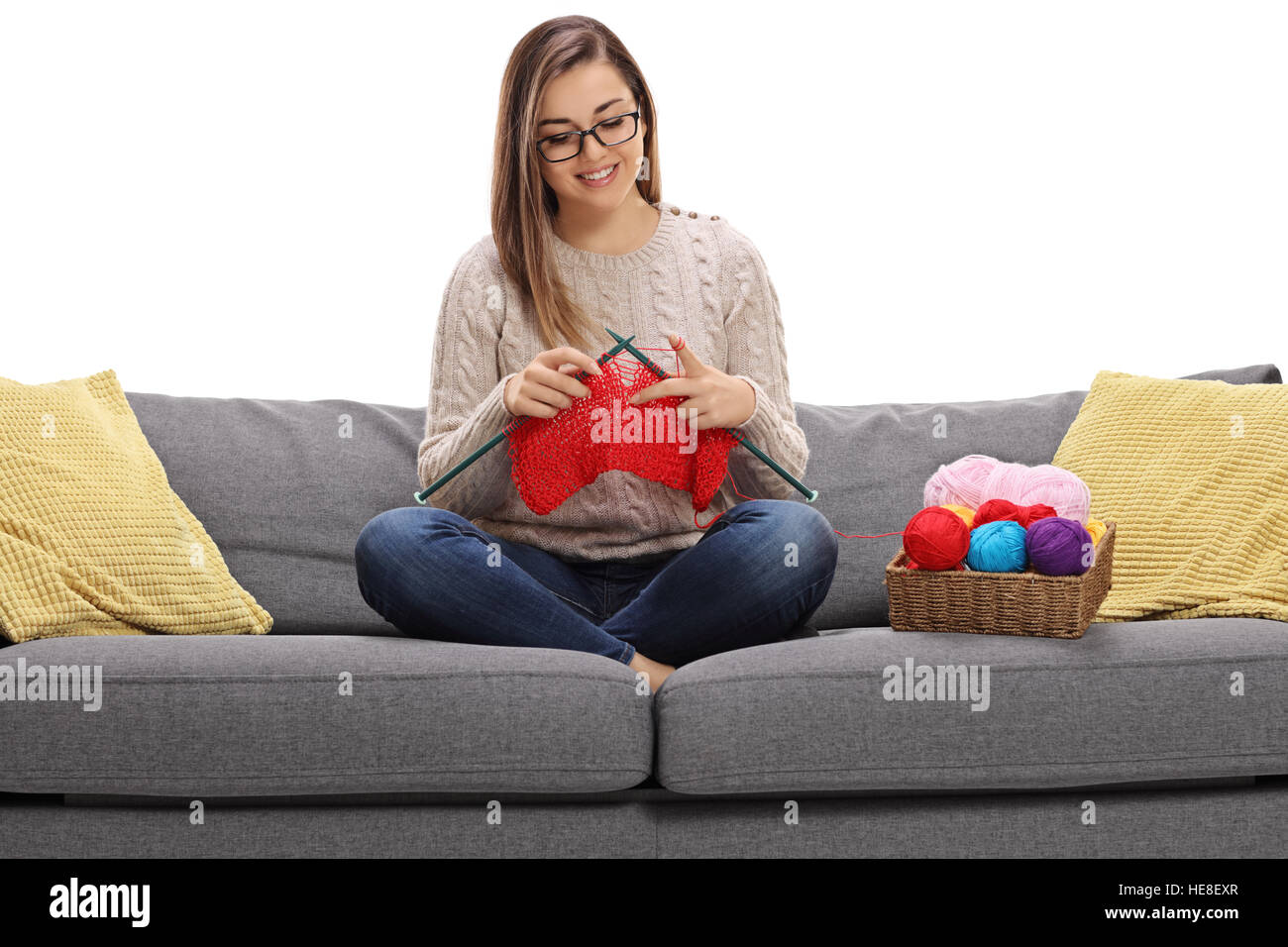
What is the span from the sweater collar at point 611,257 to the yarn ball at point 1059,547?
27.3 inches

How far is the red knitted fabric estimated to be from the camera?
1.48 meters

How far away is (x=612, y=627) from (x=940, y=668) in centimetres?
42

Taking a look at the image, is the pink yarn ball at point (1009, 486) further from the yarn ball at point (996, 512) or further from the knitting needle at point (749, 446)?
the knitting needle at point (749, 446)

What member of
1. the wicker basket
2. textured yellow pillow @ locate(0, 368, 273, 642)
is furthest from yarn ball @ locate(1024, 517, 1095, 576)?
textured yellow pillow @ locate(0, 368, 273, 642)

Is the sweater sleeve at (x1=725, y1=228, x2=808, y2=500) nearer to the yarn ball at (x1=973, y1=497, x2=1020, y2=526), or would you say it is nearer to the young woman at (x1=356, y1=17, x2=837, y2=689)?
the young woman at (x1=356, y1=17, x2=837, y2=689)

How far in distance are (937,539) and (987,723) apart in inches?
8.2

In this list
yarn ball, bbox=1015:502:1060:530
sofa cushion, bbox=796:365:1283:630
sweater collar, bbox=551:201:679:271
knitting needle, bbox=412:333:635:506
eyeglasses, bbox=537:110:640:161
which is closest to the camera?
yarn ball, bbox=1015:502:1060:530

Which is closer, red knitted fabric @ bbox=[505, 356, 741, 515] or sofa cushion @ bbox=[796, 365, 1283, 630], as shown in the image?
red knitted fabric @ bbox=[505, 356, 741, 515]

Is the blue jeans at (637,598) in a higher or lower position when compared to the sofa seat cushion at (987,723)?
higher

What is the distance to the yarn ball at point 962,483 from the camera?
61.7 inches
